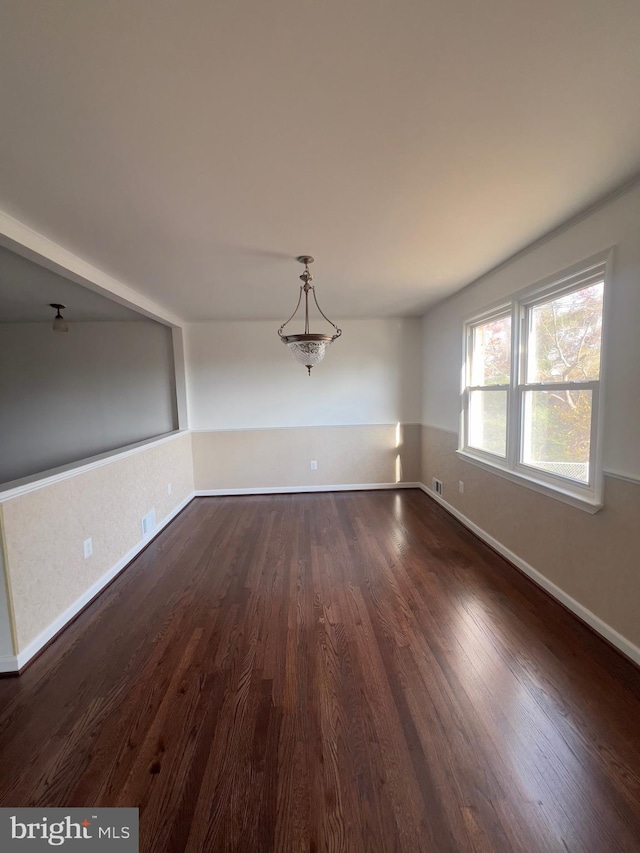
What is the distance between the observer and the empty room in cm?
104

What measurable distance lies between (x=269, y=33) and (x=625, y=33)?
40.1 inches

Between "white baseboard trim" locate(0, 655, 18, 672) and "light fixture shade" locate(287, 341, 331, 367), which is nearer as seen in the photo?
"white baseboard trim" locate(0, 655, 18, 672)

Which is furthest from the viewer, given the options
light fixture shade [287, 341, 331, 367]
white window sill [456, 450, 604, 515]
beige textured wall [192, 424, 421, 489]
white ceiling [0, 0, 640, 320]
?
beige textured wall [192, 424, 421, 489]

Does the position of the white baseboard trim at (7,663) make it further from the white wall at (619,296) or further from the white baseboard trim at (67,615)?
the white wall at (619,296)

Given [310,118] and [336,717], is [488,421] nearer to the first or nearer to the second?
[336,717]

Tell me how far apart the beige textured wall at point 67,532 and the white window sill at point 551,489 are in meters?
3.17

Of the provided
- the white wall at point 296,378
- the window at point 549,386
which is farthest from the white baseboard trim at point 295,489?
the window at point 549,386

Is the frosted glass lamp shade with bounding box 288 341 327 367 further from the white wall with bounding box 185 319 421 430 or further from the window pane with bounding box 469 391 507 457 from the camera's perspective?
the white wall with bounding box 185 319 421 430

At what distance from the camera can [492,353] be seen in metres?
3.12

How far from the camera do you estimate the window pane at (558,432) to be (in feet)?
6.88

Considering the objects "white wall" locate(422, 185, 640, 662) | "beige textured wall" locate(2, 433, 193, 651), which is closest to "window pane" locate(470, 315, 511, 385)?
"white wall" locate(422, 185, 640, 662)

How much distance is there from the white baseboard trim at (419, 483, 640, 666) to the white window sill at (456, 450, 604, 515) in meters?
0.59

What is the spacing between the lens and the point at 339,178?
1.58 meters

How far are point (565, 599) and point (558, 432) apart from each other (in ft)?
3.54
